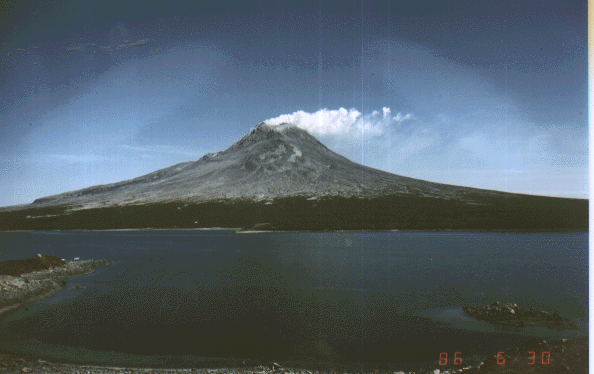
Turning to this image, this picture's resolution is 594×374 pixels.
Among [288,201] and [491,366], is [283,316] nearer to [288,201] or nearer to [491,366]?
[491,366]

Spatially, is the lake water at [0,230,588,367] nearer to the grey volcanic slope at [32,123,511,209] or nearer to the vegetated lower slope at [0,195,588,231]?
the vegetated lower slope at [0,195,588,231]

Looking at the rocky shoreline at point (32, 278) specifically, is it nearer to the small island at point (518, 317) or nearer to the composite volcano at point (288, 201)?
the small island at point (518, 317)

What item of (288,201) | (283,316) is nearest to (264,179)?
(288,201)

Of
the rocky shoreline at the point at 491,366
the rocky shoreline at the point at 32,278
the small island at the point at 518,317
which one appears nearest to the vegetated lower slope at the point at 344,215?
the rocky shoreline at the point at 32,278

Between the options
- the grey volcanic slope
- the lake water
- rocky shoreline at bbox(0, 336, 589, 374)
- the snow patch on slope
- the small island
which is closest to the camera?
rocky shoreline at bbox(0, 336, 589, 374)

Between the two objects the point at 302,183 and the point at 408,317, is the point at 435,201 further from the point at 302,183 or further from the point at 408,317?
the point at 408,317

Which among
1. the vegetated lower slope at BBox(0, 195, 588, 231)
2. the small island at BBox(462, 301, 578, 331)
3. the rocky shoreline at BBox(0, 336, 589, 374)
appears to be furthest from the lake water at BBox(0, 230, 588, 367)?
the vegetated lower slope at BBox(0, 195, 588, 231)

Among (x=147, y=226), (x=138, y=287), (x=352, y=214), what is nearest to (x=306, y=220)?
(x=352, y=214)
